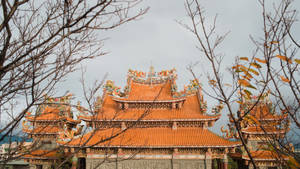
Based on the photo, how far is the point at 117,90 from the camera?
1450 centimetres

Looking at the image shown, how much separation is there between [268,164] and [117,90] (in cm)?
1042

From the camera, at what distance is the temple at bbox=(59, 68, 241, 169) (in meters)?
12.0

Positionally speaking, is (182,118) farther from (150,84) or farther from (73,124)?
(73,124)

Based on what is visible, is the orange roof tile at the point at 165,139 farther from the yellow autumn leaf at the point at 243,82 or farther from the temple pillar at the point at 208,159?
the yellow autumn leaf at the point at 243,82

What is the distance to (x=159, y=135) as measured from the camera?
12.9 meters

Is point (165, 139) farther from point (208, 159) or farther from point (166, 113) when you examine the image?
point (208, 159)

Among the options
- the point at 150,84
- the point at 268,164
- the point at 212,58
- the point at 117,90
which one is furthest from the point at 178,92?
the point at 212,58

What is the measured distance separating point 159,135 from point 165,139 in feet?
1.73

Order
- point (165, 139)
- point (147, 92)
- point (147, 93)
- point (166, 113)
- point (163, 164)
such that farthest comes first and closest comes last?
point (147, 92) → point (147, 93) → point (166, 113) → point (165, 139) → point (163, 164)

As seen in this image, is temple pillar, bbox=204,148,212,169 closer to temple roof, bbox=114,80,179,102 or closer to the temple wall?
the temple wall

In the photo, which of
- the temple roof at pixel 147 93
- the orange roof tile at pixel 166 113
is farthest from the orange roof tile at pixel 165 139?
the temple roof at pixel 147 93

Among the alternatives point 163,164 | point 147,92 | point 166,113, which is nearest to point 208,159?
point 163,164

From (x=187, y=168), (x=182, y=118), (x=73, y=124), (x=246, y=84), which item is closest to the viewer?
(x=246, y=84)

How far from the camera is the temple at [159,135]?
1205 centimetres
